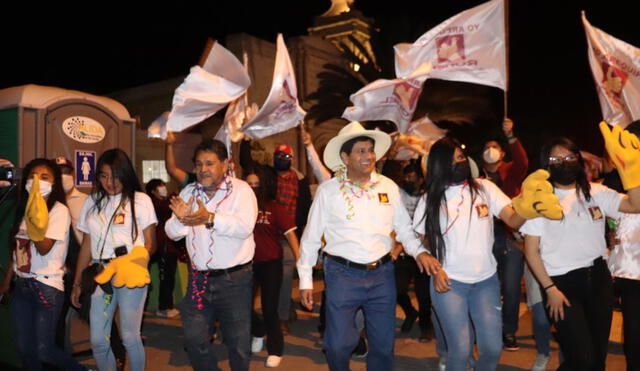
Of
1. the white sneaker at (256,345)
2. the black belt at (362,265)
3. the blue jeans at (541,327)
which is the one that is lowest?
the white sneaker at (256,345)

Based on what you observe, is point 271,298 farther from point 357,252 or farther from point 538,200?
point 538,200

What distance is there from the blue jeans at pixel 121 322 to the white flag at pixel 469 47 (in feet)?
13.0

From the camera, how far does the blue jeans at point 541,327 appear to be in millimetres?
5211

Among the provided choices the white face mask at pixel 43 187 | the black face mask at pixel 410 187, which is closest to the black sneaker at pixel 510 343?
the black face mask at pixel 410 187

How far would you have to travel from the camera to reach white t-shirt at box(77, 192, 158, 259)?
174 inches

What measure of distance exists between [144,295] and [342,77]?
16.7 meters

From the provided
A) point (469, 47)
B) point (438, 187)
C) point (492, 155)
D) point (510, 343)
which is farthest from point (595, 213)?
point (469, 47)

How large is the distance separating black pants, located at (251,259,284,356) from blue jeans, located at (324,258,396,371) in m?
1.60

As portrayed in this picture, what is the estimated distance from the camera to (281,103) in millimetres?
5816

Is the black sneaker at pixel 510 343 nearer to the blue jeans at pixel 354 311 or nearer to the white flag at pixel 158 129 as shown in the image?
the blue jeans at pixel 354 311

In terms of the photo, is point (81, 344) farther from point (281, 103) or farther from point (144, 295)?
point (281, 103)

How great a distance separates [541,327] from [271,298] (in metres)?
2.76

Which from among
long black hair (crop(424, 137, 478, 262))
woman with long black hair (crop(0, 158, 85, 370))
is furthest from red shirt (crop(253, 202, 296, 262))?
long black hair (crop(424, 137, 478, 262))

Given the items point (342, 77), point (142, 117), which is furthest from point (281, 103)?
point (142, 117)
